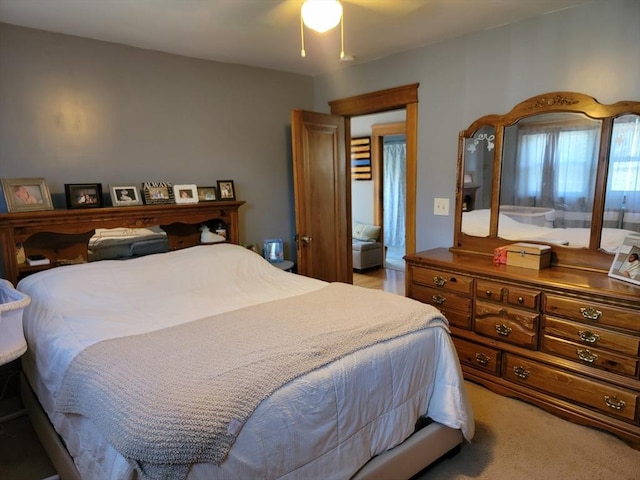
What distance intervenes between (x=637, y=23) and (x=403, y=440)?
8.14ft

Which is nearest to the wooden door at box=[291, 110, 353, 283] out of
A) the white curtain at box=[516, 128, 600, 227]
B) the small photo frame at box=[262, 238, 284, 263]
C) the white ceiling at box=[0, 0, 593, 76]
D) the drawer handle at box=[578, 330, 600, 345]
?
the small photo frame at box=[262, 238, 284, 263]

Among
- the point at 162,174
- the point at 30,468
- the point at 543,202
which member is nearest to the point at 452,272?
the point at 543,202

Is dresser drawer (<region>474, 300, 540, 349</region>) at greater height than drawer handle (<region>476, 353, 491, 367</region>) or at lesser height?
greater

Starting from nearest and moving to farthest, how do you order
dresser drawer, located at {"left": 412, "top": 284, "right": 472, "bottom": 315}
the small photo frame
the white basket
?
1. the white basket
2. dresser drawer, located at {"left": 412, "top": 284, "right": 472, "bottom": 315}
3. the small photo frame

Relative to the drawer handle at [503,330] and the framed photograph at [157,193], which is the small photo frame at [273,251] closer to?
the framed photograph at [157,193]

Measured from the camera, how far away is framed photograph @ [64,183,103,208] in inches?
102

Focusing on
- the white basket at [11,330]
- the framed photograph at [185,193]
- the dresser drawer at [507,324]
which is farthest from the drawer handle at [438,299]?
the white basket at [11,330]

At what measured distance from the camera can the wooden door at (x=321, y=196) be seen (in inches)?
132

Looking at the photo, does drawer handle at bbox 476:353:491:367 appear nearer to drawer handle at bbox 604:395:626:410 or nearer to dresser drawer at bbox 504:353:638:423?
dresser drawer at bbox 504:353:638:423

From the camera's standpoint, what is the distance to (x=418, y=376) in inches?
71.2

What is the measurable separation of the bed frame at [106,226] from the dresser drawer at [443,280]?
0.96 m

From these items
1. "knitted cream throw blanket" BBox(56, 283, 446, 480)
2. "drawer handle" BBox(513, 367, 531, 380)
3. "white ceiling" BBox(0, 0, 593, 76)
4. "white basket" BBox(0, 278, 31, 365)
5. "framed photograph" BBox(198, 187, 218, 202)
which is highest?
"white ceiling" BBox(0, 0, 593, 76)

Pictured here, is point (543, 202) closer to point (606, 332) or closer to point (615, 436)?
point (606, 332)

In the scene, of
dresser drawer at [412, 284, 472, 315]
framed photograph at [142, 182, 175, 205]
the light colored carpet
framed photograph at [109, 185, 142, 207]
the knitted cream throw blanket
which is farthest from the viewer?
framed photograph at [142, 182, 175, 205]
